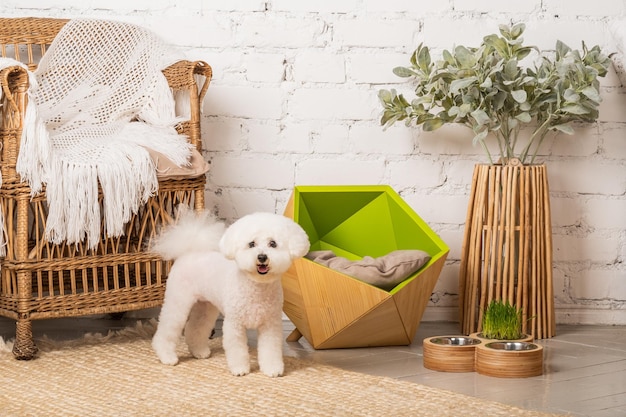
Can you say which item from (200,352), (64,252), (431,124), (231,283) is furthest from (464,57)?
(64,252)

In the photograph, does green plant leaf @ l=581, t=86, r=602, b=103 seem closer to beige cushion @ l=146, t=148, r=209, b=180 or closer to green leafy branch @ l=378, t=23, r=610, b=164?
green leafy branch @ l=378, t=23, r=610, b=164

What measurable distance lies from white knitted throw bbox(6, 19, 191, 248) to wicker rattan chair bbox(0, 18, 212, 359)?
0.04 m

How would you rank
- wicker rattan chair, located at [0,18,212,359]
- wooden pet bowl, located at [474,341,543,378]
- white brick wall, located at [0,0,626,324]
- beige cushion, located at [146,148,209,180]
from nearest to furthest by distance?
wooden pet bowl, located at [474,341,543,378], wicker rattan chair, located at [0,18,212,359], beige cushion, located at [146,148,209,180], white brick wall, located at [0,0,626,324]

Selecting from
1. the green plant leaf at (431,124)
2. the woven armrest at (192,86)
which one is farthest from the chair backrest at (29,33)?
the green plant leaf at (431,124)

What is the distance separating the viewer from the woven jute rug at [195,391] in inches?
69.8

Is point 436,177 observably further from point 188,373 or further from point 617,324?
point 188,373

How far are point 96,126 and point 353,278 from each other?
830 mm

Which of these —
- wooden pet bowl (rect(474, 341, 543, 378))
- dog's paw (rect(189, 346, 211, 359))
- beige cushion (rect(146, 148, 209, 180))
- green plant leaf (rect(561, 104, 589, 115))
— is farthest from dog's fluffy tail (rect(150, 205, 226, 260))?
green plant leaf (rect(561, 104, 589, 115))

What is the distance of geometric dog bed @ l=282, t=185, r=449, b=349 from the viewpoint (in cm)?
226

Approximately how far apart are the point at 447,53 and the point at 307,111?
18.9 inches

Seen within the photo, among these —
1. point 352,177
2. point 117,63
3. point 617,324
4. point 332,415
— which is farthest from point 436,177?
point 332,415

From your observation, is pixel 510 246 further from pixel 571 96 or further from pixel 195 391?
pixel 195 391

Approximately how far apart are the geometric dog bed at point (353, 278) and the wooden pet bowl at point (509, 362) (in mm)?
275

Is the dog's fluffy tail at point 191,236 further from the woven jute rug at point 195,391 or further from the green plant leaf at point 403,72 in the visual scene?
the green plant leaf at point 403,72
